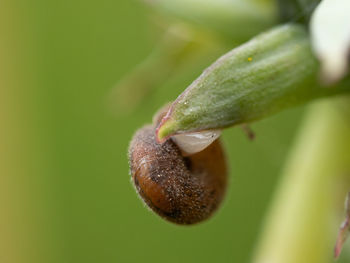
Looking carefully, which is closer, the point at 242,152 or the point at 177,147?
the point at 177,147

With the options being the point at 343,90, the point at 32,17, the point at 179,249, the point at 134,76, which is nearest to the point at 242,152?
the point at 179,249

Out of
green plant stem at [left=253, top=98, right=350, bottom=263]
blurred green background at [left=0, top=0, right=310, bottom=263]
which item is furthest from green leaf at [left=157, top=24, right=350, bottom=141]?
blurred green background at [left=0, top=0, right=310, bottom=263]

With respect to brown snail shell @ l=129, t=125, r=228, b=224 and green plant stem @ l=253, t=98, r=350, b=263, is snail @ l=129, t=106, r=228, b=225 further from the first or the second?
green plant stem @ l=253, t=98, r=350, b=263

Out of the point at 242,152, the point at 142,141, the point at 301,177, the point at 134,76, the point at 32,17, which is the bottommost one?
the point at 142,141

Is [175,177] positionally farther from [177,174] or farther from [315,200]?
[315,200]

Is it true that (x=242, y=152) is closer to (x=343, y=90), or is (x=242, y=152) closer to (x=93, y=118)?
(x=93, y=118)

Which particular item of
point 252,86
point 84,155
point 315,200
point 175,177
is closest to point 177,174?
point 175,177
